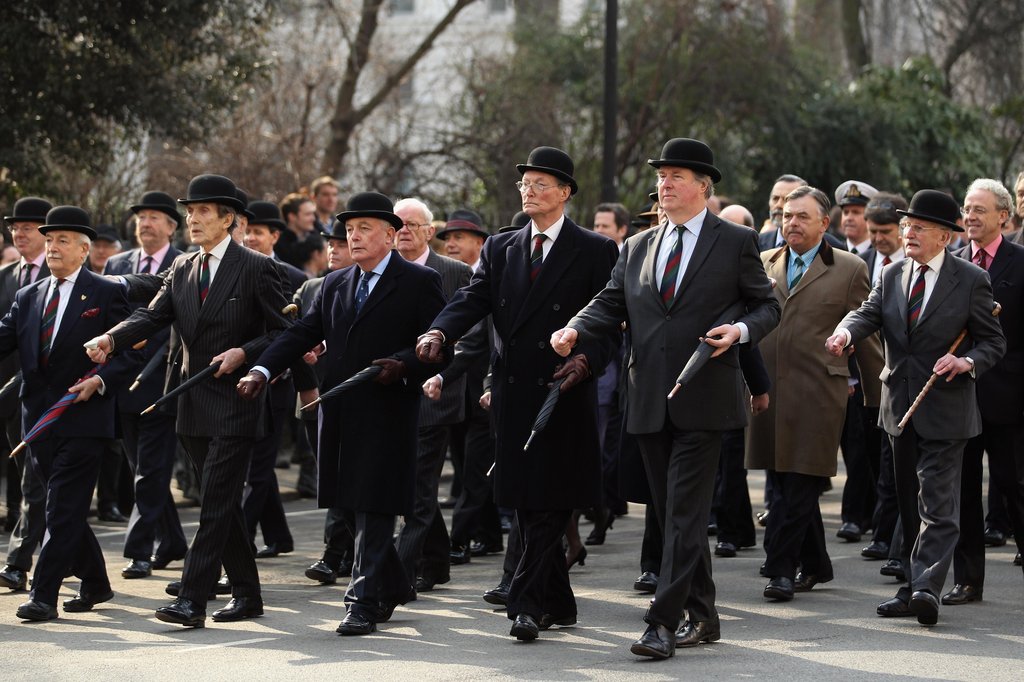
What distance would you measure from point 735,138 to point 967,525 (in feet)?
56.0

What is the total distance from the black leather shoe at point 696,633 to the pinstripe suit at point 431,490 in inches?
76.3

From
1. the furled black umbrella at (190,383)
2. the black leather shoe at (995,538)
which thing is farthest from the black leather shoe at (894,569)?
the furled black umbrella at (190,383)

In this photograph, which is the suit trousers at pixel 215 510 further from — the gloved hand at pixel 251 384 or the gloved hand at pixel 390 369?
the gloved hand at pixel 390 369

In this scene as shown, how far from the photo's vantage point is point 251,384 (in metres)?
8.29

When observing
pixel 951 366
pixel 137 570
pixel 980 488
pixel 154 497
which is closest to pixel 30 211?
pixel 154 497

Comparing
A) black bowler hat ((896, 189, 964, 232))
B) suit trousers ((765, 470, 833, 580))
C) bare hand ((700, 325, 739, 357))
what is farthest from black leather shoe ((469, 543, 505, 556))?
bare hand ((700, 325, 739, 357))

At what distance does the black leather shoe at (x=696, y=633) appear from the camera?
26.1ft

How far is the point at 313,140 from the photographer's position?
23766 mm

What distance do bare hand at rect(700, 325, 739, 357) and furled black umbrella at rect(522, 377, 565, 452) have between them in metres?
0.77

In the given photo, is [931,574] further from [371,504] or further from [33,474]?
[33,474]

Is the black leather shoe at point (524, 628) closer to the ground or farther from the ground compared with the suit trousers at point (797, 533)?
closer to the ground

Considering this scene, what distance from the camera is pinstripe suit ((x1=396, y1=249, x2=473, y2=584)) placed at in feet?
31.1

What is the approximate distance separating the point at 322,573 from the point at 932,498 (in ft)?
12.1

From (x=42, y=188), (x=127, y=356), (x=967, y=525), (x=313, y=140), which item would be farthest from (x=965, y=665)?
(x=313, y=140)
